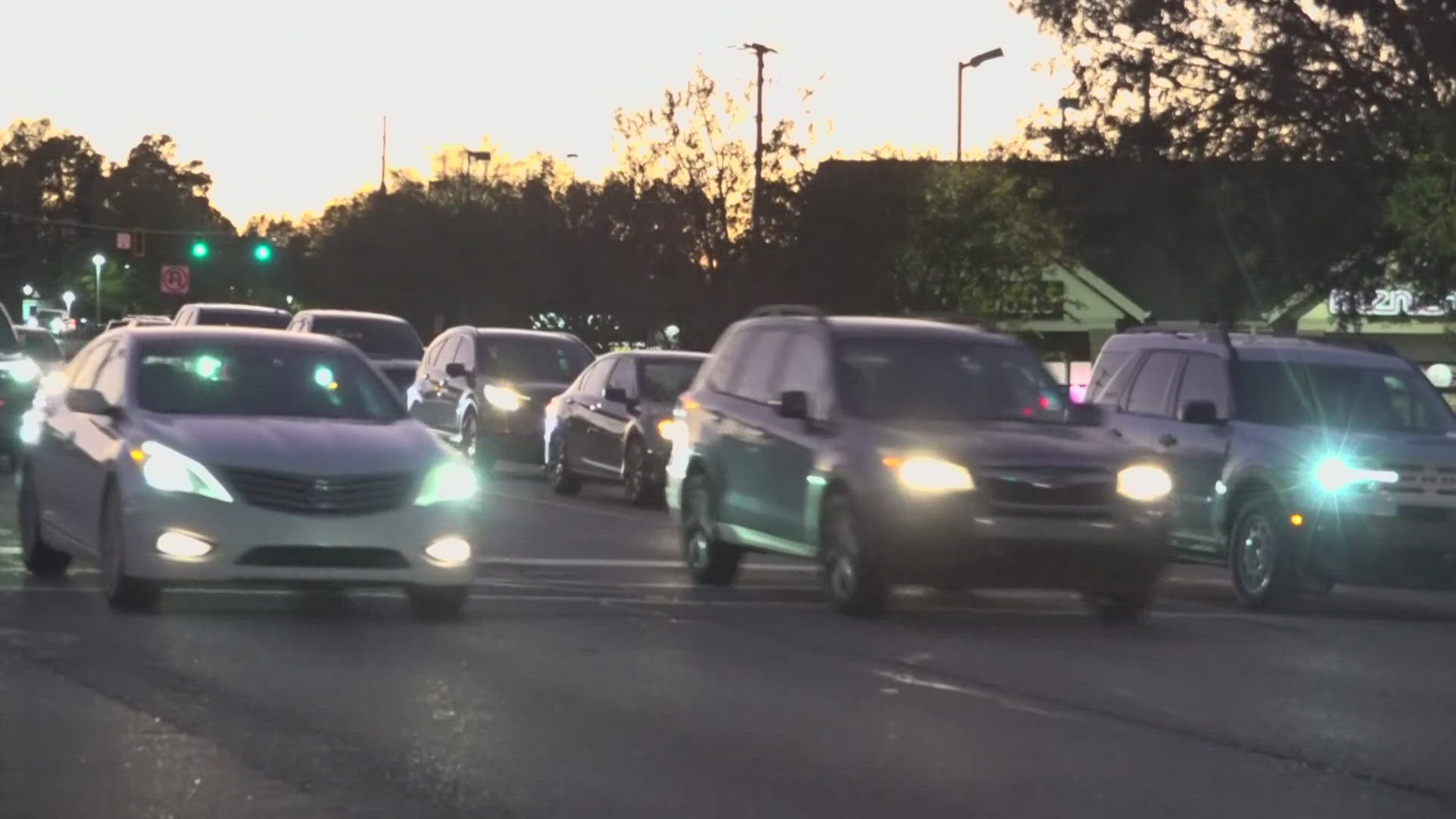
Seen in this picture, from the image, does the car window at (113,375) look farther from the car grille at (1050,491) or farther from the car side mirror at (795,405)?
the car grille at (1050,491)

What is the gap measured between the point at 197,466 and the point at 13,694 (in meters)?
2.98

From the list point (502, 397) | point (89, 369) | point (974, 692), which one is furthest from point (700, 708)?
point (502, 397)

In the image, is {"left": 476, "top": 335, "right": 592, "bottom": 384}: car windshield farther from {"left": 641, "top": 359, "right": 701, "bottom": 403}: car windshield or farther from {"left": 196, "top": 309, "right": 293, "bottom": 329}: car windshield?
{"left": 196, "top": 309, "right": 293, "bottom": 329}: car windshield

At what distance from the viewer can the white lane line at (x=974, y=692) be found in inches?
439

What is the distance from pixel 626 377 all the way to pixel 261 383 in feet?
39.9

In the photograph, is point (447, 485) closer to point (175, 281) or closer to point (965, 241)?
point (965, 241)

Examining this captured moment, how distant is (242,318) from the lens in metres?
36.0

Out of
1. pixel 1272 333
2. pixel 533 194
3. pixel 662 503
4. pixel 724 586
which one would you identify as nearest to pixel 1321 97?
pixel 662 503

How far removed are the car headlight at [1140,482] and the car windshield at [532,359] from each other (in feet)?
52.2

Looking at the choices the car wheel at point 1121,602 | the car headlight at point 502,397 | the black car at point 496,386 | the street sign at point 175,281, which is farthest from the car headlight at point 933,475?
A: the street sign at point 175,281

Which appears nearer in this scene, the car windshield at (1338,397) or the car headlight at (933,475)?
the car headlight at (933,475)

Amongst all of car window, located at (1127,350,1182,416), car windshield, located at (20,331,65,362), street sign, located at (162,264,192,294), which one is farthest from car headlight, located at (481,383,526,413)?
street sign, located at (162,264,192,294)

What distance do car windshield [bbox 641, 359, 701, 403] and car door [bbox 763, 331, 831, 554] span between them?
10.2 metres

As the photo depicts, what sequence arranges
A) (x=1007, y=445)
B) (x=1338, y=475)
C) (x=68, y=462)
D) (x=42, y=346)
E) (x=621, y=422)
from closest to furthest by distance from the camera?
1. (x=1007, y=445)
2. (x=68, y=462)
3. (x=1338, y=475)
4. (x=621, y=422)
5. (x=42, y=346)
